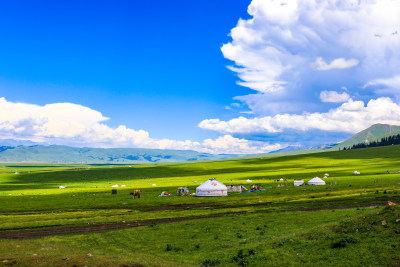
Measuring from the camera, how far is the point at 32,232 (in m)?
32.6

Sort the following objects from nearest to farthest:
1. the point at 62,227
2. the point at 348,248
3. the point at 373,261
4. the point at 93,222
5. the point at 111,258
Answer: the point at 373,261 → the point at 348,248 → the point at 111,258 → the point at 62,227 → the point at 93,222

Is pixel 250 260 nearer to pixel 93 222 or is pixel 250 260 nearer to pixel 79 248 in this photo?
pixel 79 248

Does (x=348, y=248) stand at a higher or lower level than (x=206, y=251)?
higher

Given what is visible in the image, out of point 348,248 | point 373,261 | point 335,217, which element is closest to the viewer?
point 373,261

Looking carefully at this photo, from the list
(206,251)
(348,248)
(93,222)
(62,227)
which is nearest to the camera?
(348,248)

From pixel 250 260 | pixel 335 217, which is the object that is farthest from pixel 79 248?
pixel 335 217

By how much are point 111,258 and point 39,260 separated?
4.02 meters

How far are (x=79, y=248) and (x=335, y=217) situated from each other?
23.9 m

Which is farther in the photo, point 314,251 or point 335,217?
point 335,217

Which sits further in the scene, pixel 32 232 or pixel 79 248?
pixel 32 232

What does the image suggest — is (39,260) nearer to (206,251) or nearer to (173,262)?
(173,262)

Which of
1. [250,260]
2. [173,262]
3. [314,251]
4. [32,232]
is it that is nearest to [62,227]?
[32,232]

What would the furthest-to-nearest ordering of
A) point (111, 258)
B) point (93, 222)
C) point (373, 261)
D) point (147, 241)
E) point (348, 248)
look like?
point (93, 222) → point (147, 241) → point (111, 258) → point (348, 248) → point (373, 261)

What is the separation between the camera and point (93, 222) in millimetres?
38312
